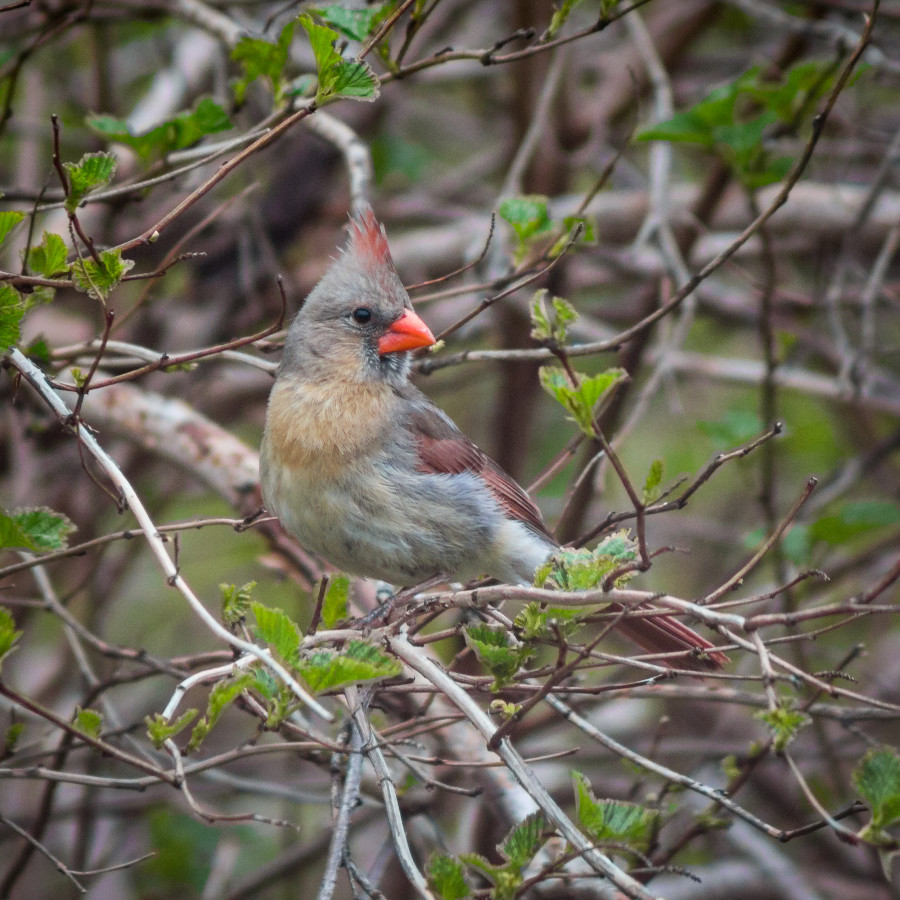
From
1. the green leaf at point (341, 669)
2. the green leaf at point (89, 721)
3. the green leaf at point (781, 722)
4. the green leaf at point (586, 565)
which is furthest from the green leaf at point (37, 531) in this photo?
the green leaf at point (781, 722)

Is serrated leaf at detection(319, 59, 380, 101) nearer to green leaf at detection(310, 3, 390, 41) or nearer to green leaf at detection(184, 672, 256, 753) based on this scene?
green leaf at detection(310, 3, 390, 41)

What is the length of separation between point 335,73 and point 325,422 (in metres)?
0.98

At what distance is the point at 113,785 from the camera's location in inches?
69.4

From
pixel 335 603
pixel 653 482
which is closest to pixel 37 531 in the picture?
pixel 335 603

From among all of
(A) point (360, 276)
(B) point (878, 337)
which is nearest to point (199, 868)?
(A) point (360, 276)

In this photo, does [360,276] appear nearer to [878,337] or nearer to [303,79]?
[303,79]

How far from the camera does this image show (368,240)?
2707 millimetres

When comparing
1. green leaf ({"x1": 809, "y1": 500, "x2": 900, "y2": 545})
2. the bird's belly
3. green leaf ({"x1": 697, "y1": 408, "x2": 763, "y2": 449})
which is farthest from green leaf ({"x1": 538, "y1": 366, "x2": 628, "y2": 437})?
green leaf ({"x1": 697, "y1": 408, "x2": 763, "y2": 449})

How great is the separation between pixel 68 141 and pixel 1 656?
10.7 ft

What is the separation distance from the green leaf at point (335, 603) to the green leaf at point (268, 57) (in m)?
1.03

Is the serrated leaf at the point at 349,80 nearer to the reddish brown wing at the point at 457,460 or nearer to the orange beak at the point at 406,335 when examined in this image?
the orange beak at the point at 406,335

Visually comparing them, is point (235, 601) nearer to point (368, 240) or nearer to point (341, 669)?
point (341, 669)

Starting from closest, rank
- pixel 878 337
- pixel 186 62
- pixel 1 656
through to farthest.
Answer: pixel 1 656 → pixel 186 62 → pixel 878 337

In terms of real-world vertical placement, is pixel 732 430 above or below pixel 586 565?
below
